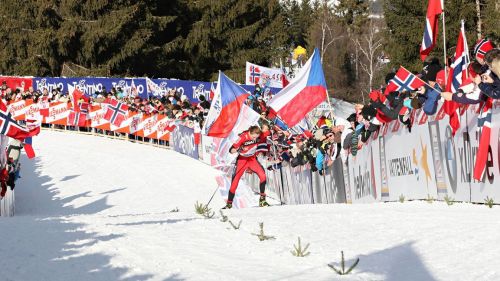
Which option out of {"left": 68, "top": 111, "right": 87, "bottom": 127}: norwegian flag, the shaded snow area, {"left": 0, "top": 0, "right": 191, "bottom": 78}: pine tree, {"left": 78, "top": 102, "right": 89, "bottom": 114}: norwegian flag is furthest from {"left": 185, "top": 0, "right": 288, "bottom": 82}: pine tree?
the shaded snow area

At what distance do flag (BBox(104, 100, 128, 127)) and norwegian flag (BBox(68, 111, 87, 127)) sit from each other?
6.32 ft

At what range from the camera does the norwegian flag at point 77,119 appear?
36250 mm

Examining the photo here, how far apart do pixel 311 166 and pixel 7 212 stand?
6077mm

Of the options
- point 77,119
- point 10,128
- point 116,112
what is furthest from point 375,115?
point 77,119

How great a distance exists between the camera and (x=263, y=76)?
37.9 metres

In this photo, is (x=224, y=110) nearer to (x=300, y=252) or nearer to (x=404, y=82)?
(x=404, y=82)

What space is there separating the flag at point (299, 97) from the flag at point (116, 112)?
19.0 meters

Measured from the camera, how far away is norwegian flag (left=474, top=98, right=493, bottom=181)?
886 cm

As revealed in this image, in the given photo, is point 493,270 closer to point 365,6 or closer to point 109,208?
point 109,208

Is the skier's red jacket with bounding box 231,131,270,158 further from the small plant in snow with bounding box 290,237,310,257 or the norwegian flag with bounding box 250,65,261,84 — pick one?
the norwegian flag with bounding box 250,65,261,84

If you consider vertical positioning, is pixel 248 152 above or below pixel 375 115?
below

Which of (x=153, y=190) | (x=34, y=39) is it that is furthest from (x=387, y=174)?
(x=34, y=39)

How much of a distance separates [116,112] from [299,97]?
19780 millimetres

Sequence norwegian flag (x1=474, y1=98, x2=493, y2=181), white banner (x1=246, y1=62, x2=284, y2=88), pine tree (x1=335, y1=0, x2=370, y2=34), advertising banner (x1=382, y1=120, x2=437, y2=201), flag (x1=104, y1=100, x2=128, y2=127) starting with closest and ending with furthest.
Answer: norwegian flag (x1=474, y1=98, x2=493, y2=181) < advertising banner (x1=382, y1=120, x2=437, y2=201) < flag (x1=104, y1=100, x2=128, y2=127) < white banner (x1=246, y1=62, x2=284, y2=88) < pine tree (x1=335, y1=0, x2=370, y2=34)
